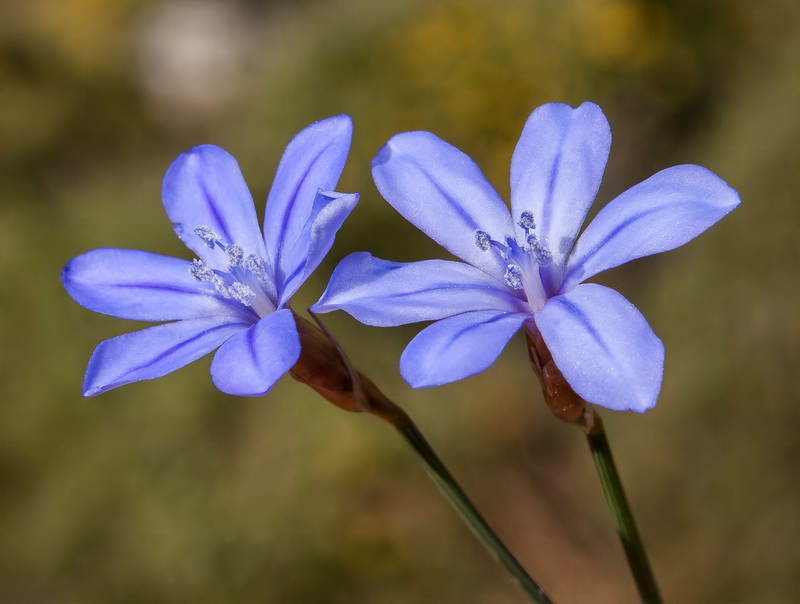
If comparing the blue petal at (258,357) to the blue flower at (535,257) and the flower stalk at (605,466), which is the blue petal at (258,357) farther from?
the flower stalk at (605,466)

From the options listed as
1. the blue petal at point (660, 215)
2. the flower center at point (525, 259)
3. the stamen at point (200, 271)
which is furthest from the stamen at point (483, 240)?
the stamen at point (200, 271)

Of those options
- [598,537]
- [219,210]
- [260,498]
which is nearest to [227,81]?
[260,498]

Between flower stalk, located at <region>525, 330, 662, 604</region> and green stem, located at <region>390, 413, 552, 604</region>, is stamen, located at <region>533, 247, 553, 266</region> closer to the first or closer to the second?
flower stalk, located at <region>525, 330, 662, 604</region>

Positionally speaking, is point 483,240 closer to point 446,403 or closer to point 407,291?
point 407,291

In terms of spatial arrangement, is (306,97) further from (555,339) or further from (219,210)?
(555,339)

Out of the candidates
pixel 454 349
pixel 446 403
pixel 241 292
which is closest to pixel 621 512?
pixel 454 349

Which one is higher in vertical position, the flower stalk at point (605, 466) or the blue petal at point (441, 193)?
the blue petal at point (441, 193)

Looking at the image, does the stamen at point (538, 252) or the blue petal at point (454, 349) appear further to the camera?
the stamen at point (538, 252)
